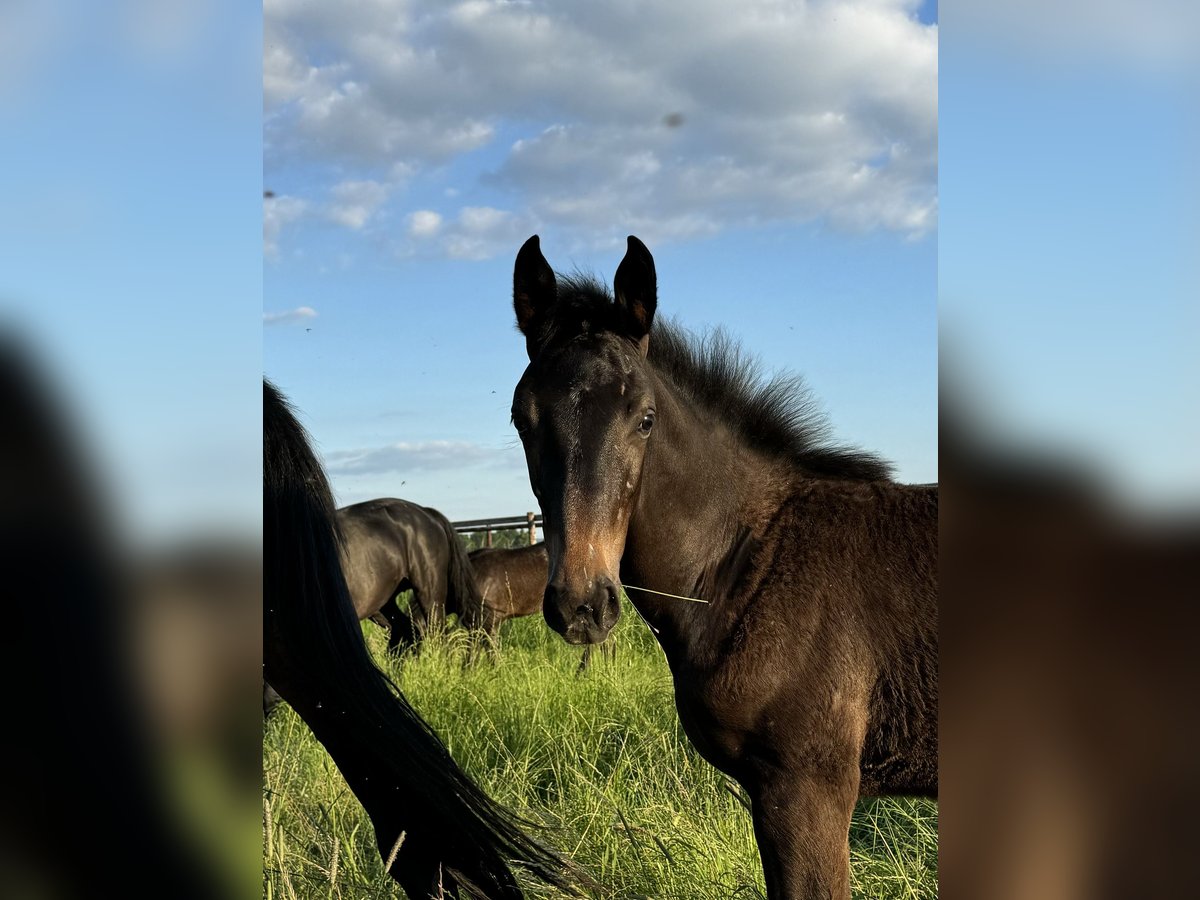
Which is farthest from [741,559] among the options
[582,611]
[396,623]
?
[396,623]

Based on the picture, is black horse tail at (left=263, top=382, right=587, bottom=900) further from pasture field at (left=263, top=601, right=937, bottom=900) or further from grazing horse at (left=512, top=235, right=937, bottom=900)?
grazing horse at (left=512, top=235, right=937, bottom=900)

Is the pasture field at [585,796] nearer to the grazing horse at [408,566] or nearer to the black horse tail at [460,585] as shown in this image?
the grazing horse at [408,566]

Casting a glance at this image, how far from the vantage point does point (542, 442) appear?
270 centimetres

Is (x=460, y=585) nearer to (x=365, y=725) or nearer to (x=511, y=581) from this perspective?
(x=511, y=581)

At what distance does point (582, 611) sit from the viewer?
254 centimetres

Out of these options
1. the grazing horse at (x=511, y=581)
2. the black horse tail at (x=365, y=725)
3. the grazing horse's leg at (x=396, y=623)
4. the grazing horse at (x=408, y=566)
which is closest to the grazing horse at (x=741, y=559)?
the black horse tail at (x=365, y=725)

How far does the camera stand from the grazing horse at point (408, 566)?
1031 centimetres

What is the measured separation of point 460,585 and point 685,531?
825cm

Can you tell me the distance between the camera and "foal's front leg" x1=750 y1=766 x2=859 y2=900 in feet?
8.28
